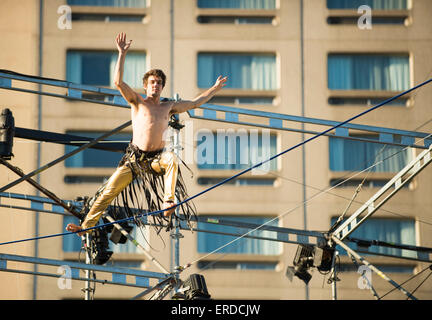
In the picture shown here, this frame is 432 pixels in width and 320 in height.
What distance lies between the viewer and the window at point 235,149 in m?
20.3

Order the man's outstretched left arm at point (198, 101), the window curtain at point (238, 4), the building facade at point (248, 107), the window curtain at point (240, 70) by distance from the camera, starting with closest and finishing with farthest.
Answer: the man's outstretched left arm at point (198, 101) → the building facade at point (248, 107) → the window curtain at point (240, 70) → the window curtain at point (238, 4)

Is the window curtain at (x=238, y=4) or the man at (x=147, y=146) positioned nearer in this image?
the man at (x=147, y=146)

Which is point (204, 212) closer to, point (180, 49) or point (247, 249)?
point (247, 249)

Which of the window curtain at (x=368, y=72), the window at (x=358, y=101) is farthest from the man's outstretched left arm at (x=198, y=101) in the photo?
the window curtain at (x=368, y=72)

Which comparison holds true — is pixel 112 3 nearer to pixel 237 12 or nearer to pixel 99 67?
pixel 99 67

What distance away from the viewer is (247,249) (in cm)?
2166

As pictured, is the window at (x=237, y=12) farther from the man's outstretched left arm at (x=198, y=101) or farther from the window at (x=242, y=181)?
the man's outstretched left arm at (x=198, y=101)

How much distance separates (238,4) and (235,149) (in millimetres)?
4105

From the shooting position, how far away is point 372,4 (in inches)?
902

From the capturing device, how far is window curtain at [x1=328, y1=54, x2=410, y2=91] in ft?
74.4

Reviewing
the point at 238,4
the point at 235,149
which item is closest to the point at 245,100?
the point at 235,149

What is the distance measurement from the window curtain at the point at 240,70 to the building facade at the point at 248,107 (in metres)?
0.03
